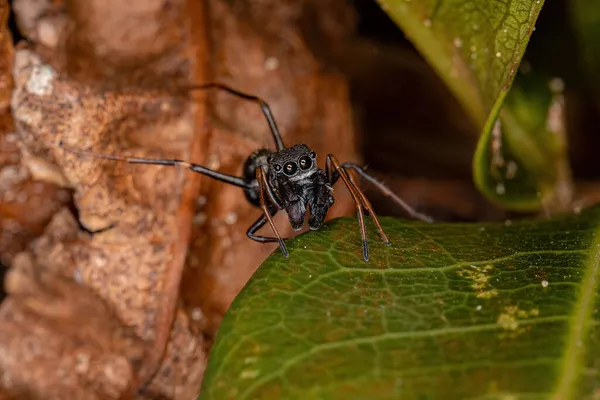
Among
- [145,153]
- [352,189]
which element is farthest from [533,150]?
[145,153]

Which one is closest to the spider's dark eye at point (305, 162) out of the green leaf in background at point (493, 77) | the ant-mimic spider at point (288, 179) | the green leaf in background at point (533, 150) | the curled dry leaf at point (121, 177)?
the ant-mimic spider at point (288, 179)

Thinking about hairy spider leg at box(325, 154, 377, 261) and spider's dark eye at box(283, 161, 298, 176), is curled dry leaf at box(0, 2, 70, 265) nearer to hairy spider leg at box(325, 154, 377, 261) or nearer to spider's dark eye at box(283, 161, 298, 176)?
spider's dark eye at box(283, 161, 298, 176)

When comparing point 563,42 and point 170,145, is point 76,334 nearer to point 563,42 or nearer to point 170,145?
point 170,145

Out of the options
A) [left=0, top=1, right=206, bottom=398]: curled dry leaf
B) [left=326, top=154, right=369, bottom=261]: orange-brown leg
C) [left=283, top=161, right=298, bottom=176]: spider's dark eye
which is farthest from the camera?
[left=283, top=161, right=298, bottom=176]: spider's dark eye

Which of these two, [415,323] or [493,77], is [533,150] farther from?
[415,323]

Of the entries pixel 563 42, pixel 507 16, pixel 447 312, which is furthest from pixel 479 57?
pixel 447 312

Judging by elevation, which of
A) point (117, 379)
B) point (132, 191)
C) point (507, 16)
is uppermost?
point (507, 16)

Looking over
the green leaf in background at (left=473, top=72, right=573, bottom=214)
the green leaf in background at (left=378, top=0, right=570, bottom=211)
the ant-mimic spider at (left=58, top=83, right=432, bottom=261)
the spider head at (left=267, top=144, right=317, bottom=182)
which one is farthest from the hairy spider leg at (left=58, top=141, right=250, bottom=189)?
the green leaf in background at (left=473, top=72, right=573, bottom=214)

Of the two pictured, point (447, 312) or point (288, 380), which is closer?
point (288, 380)
